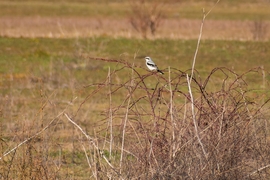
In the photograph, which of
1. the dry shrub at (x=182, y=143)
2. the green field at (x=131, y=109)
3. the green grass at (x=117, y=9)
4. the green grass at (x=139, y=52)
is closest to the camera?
the dry shrub at (x=182, y=143)

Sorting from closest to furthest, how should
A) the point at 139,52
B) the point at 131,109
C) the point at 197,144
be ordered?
1. the point at 197,144
2. the point at 131,109
3. the point at 139,52

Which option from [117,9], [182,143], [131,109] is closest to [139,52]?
[131,109]

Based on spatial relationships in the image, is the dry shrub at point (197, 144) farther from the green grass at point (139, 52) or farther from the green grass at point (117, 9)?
the green grass at point (117, 9)

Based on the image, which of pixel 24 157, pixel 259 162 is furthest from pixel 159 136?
pixel 24 157

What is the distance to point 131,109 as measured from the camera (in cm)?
627

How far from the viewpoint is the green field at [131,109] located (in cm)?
602

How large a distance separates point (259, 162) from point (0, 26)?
3108cm

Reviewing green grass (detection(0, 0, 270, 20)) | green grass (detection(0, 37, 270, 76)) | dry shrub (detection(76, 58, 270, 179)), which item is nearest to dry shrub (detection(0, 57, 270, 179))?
dry shrub (detection(76, 58, 270, 179))

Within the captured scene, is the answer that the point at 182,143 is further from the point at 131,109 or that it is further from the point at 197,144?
the point at 131,109

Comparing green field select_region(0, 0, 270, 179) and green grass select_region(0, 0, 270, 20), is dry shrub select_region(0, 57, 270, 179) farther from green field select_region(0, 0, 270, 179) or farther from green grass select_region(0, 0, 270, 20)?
green grass select_region(0, 0, 270, 20)

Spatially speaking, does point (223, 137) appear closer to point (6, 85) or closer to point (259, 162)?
point (259, 162)

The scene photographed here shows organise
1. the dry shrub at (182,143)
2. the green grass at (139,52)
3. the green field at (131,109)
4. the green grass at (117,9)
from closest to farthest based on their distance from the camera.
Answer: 1. the dry shrub at (182,143)
2. the green field at (131,109)
3. the green grass at (139,52)
4. the green grass at (117,9)

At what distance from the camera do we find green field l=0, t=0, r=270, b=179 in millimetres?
6016

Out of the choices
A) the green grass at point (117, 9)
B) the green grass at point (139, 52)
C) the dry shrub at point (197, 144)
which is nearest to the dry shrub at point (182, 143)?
the dry shrub at point (197, 144)
